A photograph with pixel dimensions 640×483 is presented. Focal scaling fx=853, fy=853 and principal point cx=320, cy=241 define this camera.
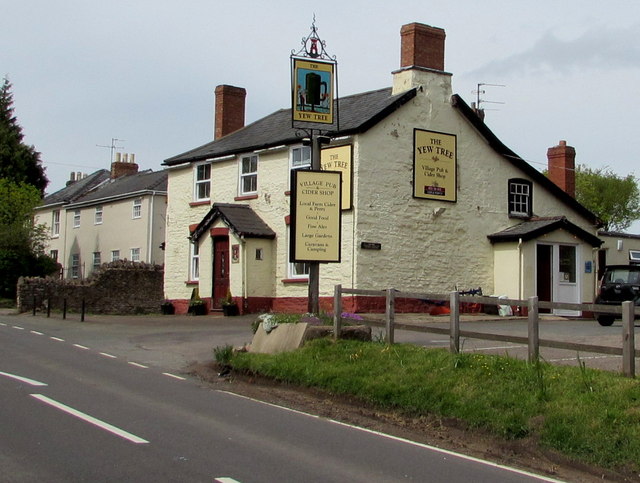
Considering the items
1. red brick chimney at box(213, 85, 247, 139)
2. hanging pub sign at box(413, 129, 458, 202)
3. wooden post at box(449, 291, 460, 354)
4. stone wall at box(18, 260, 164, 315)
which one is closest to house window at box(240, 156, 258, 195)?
red brick chimney at box(213, 85, 247, 139)

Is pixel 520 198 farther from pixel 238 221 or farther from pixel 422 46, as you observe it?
pixel 238 221

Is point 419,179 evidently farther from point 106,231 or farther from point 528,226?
point 106,231

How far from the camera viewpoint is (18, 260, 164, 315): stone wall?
33.2 m

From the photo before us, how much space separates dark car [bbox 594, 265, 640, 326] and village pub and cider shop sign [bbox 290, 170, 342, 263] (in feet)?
35.5

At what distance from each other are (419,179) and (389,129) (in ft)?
6.67

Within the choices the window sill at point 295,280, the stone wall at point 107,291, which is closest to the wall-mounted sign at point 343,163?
the window sill at point 295,280

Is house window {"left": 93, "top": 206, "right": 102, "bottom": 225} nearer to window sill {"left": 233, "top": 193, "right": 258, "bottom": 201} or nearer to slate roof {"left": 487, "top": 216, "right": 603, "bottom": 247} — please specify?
window sill {"left": 233, "top": 193, "right": 258, "bottom": 201}

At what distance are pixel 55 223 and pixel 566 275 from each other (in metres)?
34.8

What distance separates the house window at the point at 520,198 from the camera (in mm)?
31734

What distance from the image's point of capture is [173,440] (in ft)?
30.5

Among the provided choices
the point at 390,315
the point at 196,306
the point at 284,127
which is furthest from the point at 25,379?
the point at 284,127

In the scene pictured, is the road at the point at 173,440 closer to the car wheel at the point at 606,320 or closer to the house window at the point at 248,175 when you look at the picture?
the car wheel at the point at 606,320

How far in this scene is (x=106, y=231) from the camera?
48.2 m

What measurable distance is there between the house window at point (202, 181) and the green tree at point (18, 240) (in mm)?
13365
